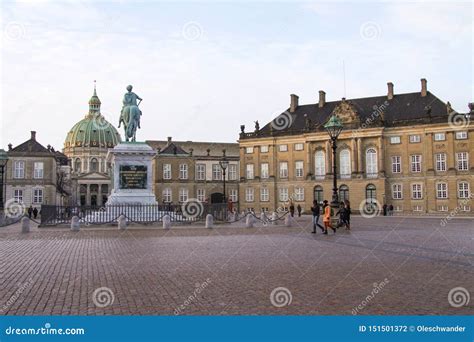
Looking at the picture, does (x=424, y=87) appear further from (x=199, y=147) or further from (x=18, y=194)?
(x=18, y=194)

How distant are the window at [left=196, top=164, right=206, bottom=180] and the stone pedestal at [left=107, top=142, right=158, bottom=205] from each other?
51.0 m

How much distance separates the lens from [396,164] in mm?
62312

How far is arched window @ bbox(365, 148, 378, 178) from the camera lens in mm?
63406

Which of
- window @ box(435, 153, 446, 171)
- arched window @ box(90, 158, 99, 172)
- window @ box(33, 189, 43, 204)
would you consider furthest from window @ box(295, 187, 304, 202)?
arched window @ box(90, 158, 99, 172)

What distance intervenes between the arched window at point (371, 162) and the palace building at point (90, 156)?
289 ft

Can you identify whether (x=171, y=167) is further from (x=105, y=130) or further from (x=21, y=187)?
(x=105, y=130)

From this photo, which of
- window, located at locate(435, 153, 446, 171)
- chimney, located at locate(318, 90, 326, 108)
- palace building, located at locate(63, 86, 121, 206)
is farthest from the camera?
palace building, located at locate(63, 86, 121, 206)

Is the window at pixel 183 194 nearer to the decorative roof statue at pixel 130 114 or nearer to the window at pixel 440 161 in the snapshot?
the window at pixel 440 161

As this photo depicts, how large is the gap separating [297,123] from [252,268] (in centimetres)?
6063

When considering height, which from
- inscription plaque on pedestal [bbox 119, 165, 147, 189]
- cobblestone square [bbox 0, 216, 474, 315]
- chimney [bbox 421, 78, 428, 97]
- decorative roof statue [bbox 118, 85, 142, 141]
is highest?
chimney [bbox 421, 78, 428, 97]

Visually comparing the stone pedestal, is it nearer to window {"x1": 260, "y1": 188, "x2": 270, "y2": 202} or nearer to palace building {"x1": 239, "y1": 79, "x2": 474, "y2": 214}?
palace building {"x1": 239, "y1": 79, "x2": 474, "y2": 214}

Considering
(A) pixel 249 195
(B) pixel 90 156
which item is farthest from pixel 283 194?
(B) pixel 90 156

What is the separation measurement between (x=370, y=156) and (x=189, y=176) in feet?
103

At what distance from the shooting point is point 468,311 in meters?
7.22
